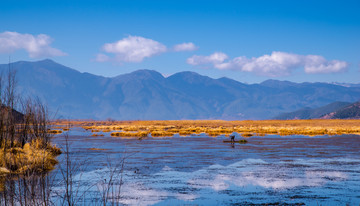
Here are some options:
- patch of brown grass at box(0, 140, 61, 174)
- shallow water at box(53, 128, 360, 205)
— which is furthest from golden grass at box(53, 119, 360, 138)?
shallow water at box(53, 128, 360, 205)

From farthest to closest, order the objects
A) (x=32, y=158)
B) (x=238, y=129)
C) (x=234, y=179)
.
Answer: (x=238, y=129) → (x=32, y=158) → (x=234, y=179)

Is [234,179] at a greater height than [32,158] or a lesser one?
lesser

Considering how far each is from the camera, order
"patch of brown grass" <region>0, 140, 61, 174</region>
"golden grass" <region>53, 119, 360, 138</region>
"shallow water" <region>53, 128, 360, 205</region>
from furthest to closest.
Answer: "golden grass" <region>53, 119, 360, 138</region>
"patch of brown grass" <region>0, 140, 61, 174</region>
"shallow water" <region>53, 128, 360, 205</region>

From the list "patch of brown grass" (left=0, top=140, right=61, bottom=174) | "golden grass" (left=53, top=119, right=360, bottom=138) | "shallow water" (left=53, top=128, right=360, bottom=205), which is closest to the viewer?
"shallow water" (left=53, top=128, right=360, bottom=205)

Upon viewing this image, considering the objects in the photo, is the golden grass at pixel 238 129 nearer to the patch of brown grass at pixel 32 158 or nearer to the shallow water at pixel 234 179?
the patch of brown grass at pixel 32 158

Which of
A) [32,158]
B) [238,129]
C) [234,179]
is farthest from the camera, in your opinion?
[238,129]

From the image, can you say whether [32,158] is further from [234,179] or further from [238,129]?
[238,129]

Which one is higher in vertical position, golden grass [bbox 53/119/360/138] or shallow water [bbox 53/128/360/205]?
golden grass [bbox 53/119/360/138]

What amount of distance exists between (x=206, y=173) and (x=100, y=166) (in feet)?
22.1

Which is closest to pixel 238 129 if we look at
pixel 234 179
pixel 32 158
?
pixel 234 179

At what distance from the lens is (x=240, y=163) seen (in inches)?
1027

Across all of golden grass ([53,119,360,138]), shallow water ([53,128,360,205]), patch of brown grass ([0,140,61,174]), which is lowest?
shallow water ([53,128,360,205])

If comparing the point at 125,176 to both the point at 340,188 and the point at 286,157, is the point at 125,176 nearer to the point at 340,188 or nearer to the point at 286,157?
the point at 340,188

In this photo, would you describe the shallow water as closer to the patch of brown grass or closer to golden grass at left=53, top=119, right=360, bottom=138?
the patch of brown grass
